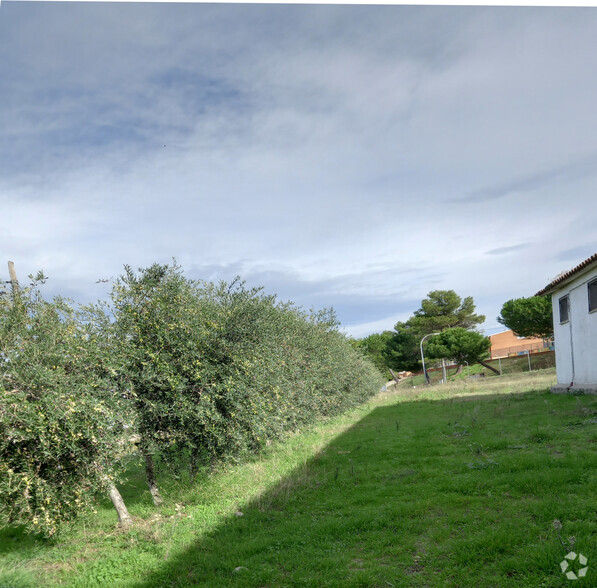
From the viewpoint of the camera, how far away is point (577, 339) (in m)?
16.5

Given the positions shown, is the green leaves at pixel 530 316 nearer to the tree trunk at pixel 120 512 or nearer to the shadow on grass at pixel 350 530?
the shadow on grass at pixel 350 530

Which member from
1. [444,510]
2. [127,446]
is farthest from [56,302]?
[444,510]

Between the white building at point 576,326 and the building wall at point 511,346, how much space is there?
1343 inches

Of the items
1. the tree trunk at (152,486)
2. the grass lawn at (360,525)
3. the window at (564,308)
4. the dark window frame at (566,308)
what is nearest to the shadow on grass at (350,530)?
the grass lawn at (360,525)

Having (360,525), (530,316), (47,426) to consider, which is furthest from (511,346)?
(47,426)

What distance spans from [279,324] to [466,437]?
5820mm

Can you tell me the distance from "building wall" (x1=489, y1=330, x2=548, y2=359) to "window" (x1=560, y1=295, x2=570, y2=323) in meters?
34.1

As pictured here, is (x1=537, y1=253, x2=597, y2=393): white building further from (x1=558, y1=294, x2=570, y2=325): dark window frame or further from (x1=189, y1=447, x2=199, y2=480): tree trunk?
(x1=189, y1=447, x2=199, y2=480): tree trunk

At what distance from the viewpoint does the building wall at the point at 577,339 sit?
15.4 metres

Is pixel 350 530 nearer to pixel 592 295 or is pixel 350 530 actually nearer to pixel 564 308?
pixel 592 295

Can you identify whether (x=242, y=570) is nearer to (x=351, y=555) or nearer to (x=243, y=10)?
(x=351, y=555)

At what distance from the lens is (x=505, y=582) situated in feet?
13.2

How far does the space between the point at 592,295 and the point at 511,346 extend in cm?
5260

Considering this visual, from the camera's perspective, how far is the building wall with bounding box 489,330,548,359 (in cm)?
5566
